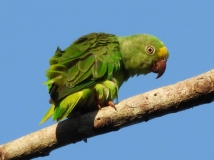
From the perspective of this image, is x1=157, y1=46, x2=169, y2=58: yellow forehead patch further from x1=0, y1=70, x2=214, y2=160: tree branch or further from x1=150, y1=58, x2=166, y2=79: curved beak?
x1=0, y1=70, x2=214, y2=160: tree branch

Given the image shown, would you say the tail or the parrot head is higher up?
the parrot head

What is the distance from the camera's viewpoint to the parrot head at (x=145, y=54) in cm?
584

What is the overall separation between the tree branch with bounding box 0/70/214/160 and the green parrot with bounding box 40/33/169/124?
0.35m

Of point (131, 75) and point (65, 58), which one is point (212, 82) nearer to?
point (65, 58)

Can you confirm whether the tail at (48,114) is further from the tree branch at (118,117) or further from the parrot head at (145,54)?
the parrot head at (145,54)

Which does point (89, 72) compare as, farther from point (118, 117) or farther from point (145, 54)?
point (145, 54)

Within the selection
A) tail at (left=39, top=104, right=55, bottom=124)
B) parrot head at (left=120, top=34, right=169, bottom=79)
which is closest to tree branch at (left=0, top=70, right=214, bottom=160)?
tail at (left=39, top=104, right=55, bottom=124)

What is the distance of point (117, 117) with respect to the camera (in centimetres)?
371

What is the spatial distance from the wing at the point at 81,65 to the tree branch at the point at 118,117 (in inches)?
25.0

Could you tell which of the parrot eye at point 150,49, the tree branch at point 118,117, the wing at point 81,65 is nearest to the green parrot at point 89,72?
the wing at point 81,65

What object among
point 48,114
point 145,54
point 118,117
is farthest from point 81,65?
point 145,54

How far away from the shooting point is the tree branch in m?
3.44

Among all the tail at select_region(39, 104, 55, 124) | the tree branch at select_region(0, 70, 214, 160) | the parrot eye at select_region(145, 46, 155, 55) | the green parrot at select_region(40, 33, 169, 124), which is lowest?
the tree branch at select_region(0, 70, 214, 160)

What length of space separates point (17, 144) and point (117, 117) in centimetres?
109
